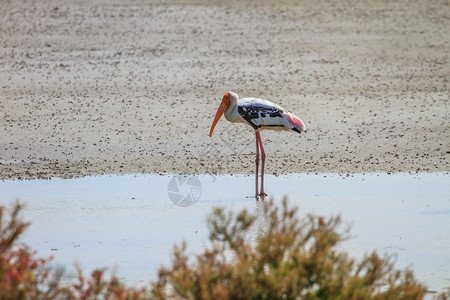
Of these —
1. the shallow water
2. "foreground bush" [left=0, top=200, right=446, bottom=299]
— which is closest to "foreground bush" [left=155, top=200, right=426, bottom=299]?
"foreground bush" [left=0, top=200, right=446, bottom=299]

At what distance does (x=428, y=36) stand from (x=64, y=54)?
259 inches

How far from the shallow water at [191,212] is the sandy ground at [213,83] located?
0.56 meters

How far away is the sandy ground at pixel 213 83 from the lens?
32.9 ft

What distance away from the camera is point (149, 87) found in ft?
41.9

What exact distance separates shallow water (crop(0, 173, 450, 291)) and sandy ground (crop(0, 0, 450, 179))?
559 millimetres

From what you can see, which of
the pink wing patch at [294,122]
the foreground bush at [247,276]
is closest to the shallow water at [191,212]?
the pink wing patch at [294,122]

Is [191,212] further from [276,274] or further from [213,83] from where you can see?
[213,83]

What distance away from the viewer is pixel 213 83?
12906 mm

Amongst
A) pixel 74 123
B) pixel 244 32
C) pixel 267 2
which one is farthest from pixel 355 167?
pixel 267 2

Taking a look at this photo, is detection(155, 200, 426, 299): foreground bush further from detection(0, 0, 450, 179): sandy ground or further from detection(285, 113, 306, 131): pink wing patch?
detection(0, 0, 450, 179): sandy ground

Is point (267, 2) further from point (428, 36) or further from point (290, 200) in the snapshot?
point (290, 200)

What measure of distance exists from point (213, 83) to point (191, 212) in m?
5.43

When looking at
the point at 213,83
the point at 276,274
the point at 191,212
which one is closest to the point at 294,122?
the point at 191,212

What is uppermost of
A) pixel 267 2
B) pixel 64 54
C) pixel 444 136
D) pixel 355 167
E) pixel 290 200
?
pixel 267 2
